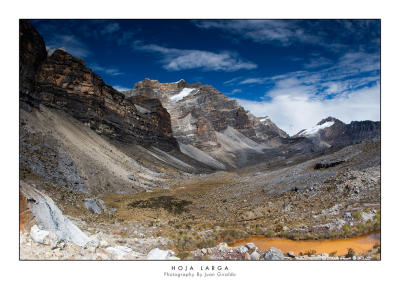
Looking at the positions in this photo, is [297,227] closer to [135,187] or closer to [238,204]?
[238,204]

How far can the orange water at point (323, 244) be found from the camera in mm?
9527

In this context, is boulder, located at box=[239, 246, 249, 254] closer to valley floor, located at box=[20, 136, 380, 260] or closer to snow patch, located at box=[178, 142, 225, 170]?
valley floor, located at box=[20, 136, 380, 260]

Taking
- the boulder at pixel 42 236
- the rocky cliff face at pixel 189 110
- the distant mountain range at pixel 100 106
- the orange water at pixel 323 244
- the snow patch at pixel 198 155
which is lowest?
the orange water at pixel 323 244

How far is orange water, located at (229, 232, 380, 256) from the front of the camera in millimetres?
9527

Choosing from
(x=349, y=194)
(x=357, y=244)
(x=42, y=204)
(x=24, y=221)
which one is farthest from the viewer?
(x=349, y=194)

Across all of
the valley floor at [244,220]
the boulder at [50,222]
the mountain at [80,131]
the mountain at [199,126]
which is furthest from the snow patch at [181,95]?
the boulder at [50,222]

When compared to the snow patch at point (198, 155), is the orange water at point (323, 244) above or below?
below

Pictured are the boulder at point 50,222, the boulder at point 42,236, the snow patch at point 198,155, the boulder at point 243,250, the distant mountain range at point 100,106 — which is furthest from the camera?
the snow patch at point 198,155

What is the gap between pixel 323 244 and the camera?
10945 mm

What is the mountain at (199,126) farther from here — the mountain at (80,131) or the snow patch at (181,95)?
the mountain at (80,131)

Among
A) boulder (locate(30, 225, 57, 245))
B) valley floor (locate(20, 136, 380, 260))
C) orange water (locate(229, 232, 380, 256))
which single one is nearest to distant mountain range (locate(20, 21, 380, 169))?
valley floor (locate(20, 136, 380, 260))
